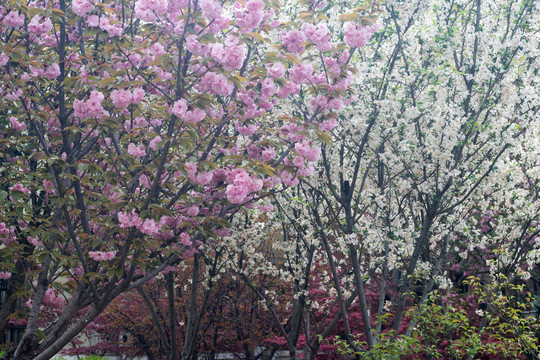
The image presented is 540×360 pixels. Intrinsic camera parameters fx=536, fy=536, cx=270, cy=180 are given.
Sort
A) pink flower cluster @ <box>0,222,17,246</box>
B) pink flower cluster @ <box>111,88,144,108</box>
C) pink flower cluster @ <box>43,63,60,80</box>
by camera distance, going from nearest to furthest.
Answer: pink flower cluster @ <box>111,88,144,108</box>
pink flower cluster @ <box>43,63,60,80</box>
pink flower cluster @ <box>0,222,17,246</box>

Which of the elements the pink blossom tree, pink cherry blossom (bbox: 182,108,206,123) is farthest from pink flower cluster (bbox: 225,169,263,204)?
pink cherry blossom (bbox: 182,108,206,123)

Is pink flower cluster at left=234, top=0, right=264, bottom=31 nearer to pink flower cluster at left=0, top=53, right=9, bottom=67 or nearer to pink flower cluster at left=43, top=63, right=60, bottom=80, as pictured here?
pink flower cluster at left=43, top=63, right=60, bottom=80

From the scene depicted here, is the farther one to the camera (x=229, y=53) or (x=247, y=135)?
(x=247, y=135)

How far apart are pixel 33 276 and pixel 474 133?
513 centimetres

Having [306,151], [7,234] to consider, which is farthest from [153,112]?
[7,234]

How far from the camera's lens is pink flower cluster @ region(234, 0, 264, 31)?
13.2ft

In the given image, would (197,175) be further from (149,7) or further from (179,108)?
(149,7)

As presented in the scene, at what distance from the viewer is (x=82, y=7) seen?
4102 millimetres

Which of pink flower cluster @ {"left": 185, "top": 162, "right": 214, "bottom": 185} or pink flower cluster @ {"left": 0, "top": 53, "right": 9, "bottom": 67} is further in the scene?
pink flower cluster @ {"left": 0, "top": 53, "right": 9, "bottom": 67}

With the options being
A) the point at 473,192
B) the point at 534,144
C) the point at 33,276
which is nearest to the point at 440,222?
the point at 473,192

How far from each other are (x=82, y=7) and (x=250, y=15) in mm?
1289

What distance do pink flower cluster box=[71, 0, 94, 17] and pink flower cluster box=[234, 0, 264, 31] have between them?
1.13 meters

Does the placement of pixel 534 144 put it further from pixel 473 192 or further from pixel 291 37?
pixel 291 37

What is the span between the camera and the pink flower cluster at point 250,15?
159 inches
